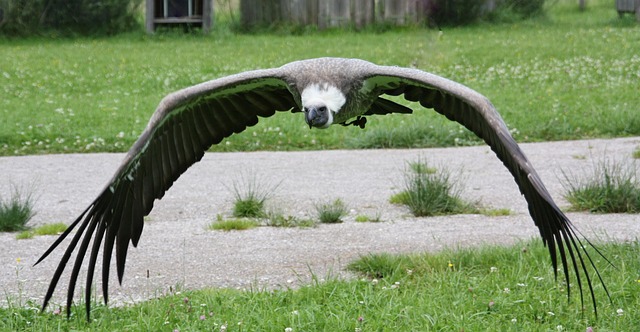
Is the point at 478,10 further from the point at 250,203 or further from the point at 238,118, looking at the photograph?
the point at 238,118

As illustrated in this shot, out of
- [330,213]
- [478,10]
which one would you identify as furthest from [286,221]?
[478,10]

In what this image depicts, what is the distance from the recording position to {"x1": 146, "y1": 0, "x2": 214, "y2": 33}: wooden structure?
19.7 m

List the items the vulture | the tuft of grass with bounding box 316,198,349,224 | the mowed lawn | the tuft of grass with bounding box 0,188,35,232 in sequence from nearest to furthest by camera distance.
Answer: the vulture < the mowed lawn < the tuft of grass with bounding box 0,188,35,232 < the tuft of grass with bounding box 316,198,349,224

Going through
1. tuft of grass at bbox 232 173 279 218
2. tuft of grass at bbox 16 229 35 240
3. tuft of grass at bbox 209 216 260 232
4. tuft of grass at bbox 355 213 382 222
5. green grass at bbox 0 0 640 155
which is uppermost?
green grass at bbox 0 0 640 155

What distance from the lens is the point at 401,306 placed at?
4.77 meters

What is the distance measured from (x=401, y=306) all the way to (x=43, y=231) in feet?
9.28

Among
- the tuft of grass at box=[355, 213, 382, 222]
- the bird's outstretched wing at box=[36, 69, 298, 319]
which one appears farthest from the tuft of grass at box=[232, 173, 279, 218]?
the bird's outstretched wing at box=[36, 69, 298, 319]

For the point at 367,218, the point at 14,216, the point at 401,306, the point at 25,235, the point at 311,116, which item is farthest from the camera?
the point at 367,218

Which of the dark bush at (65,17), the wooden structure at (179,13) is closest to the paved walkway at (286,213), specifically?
the dark bush at (65,17)

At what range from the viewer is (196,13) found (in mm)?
20219

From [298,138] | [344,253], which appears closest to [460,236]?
[344,253]

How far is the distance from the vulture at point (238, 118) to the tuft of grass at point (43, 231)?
1.58m

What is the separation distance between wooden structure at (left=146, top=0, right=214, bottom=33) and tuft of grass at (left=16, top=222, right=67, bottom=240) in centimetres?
1340

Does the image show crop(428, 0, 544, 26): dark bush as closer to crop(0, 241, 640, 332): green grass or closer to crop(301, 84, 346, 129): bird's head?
crop(0, 241, 640, 332): green grass
